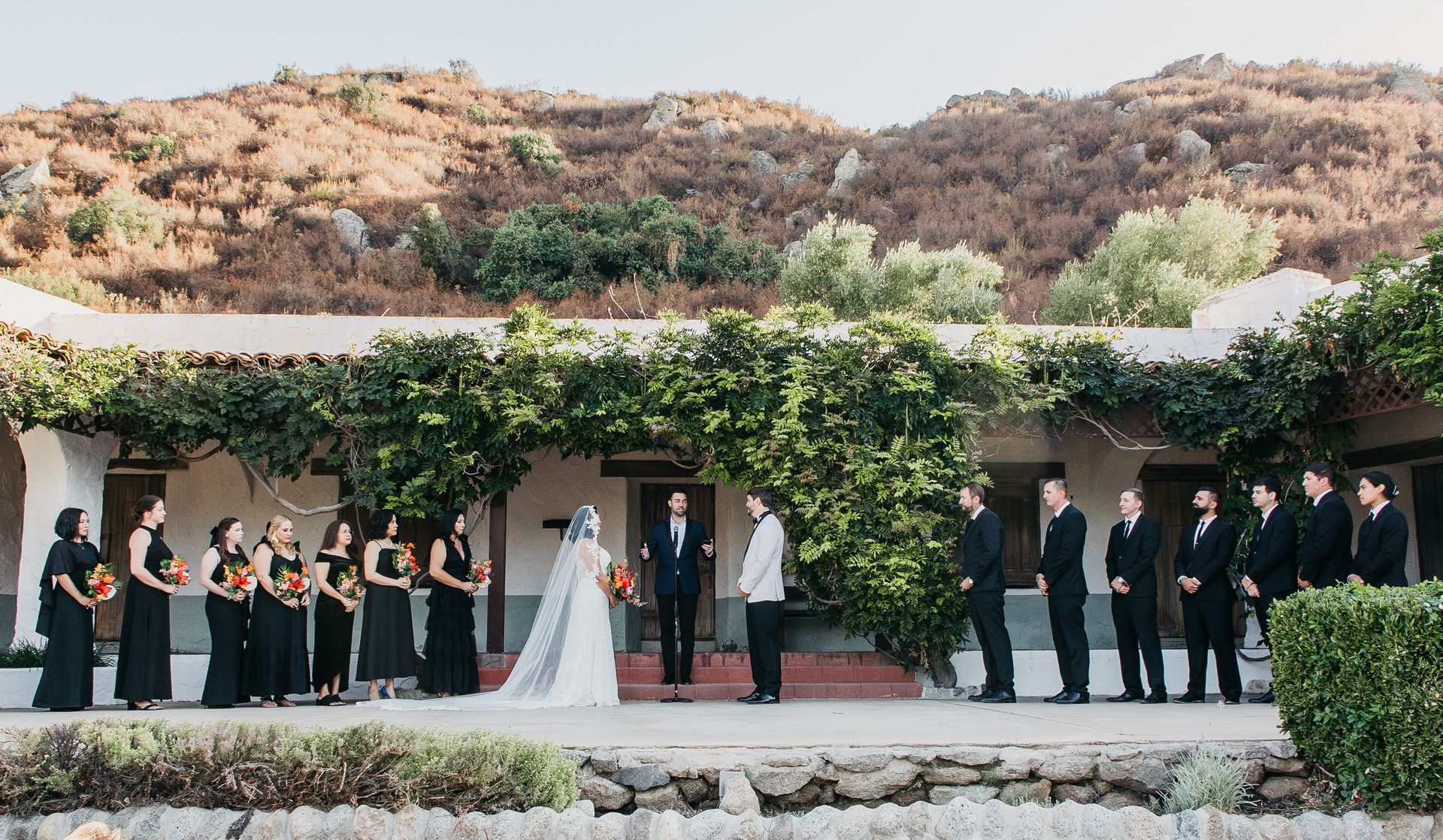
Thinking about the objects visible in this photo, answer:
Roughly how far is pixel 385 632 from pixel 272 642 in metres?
0.88

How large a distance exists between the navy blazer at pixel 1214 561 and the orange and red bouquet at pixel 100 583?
28.2ft

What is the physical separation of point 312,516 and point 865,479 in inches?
231

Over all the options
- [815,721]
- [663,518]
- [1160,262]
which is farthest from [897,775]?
[1160,262]

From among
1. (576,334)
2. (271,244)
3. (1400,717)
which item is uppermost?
(271,244)

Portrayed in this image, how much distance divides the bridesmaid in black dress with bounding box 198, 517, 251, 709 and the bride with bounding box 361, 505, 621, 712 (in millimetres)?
1363

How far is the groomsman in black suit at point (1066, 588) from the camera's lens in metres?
9.23

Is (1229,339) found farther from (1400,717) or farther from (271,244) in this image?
(271,244)

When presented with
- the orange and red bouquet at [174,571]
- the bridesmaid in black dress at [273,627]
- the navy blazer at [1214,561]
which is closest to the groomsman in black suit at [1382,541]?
A: the navy blazer at [1214,561]

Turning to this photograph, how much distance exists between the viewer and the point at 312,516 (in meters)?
11.7

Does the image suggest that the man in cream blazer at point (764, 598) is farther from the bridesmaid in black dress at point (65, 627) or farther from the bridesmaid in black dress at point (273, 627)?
the bridesmaid in black dress at point (65, 627)

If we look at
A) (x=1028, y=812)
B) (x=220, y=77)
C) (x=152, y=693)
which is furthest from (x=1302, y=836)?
(x=220, y=77)

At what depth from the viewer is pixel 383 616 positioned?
927 centimetres

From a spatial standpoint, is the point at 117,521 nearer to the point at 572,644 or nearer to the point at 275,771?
the point at 572,644

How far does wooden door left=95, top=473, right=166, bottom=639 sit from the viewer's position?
1179 centimetres
